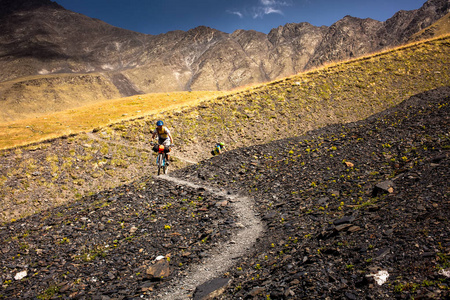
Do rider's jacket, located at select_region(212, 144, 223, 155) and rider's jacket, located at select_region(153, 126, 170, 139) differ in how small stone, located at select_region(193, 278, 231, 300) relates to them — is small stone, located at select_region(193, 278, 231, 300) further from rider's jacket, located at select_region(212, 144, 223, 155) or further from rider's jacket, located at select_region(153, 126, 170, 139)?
rider's jacket, located at select_region(212, 144, 223, 155)

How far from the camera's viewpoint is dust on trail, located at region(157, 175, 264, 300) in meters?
6.56

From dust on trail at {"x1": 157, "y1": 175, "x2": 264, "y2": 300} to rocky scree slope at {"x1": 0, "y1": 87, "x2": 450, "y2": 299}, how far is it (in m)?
0.26

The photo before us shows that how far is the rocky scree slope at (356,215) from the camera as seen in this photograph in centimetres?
455

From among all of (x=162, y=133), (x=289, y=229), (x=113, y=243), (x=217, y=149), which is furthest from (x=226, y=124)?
(x=289, y=229)

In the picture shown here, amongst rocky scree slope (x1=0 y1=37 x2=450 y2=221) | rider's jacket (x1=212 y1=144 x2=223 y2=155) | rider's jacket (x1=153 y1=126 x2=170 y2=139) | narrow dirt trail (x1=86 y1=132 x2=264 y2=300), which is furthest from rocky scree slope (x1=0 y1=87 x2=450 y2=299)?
rider's jacket (x1=212 y1=144 x2=223 y2=155)

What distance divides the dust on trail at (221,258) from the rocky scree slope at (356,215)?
49 cm

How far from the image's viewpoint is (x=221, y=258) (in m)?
7.76

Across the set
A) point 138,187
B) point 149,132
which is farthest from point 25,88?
point 138,187

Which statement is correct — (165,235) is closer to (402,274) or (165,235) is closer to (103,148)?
(402,274)

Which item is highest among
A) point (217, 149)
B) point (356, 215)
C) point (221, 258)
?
point (217, 149)

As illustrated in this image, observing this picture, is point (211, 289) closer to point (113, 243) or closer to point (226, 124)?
point (113, 243)

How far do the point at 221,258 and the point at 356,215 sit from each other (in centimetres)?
438

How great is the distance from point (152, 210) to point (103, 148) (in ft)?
40.4

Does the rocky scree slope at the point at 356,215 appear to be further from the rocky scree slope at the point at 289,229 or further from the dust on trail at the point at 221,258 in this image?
the dust on trail at the point at 221,258
